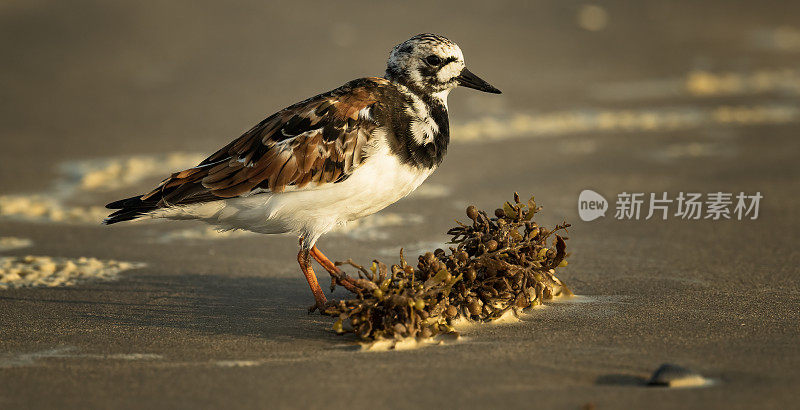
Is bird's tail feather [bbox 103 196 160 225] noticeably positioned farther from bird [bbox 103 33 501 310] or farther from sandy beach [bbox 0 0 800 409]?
sandy beach [bbox 0 0 800 409]

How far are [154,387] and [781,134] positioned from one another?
339 inches

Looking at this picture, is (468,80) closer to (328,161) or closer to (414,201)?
(328,161)

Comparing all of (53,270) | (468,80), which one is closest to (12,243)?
(53,270)

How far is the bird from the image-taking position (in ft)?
16.9

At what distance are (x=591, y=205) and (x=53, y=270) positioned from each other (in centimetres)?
439

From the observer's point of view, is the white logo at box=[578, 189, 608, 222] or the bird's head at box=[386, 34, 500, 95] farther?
the white logo at box=[578, 189, 608, 222]

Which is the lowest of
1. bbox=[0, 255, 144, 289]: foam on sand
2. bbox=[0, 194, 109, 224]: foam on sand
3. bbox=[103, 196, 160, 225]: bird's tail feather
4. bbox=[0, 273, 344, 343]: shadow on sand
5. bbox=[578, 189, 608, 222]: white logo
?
bbox=[0, 273, 344, 343]: shadow on sand

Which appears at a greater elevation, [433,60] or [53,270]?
[433,60]

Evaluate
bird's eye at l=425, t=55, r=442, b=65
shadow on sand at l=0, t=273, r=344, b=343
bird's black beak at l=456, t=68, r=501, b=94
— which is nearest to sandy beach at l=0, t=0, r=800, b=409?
shadow on sand at l=0, t=273, r=344, b=343

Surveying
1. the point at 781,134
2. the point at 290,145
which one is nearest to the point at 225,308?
the point at 290,145

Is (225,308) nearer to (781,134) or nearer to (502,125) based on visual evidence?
(502,125)

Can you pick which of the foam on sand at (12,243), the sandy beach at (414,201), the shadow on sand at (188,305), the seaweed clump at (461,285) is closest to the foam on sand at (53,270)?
the sandy beach at (414,201)

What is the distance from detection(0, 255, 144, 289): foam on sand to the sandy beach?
29 mm

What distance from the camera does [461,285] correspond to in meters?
4.84
